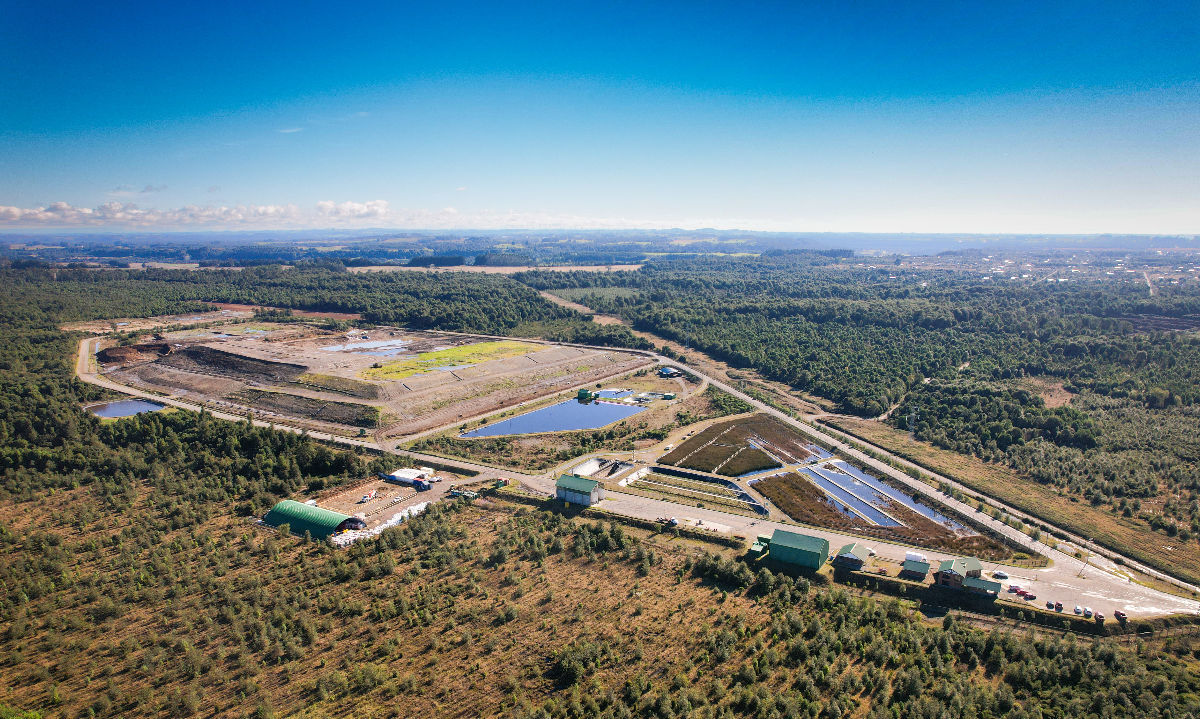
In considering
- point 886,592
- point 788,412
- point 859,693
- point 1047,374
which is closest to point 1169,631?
point 886,592

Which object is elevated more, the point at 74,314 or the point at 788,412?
the point at 74,314

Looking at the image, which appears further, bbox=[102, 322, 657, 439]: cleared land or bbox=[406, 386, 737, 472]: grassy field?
bbox=[102, 322, 657, 439]: cleared land

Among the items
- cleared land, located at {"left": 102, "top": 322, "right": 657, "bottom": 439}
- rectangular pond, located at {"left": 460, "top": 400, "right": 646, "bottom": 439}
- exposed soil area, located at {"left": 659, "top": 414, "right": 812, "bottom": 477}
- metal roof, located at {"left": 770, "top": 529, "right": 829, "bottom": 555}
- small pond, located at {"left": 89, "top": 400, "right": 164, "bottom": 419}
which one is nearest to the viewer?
metal roof, located at {"left": 770, "top": 529, "right": 829, "bottom": 555}

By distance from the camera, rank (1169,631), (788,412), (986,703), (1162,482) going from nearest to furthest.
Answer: (986,703)
(1169,631)
(1162,482)
(788,412)

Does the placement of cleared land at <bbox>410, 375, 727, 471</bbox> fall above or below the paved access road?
above

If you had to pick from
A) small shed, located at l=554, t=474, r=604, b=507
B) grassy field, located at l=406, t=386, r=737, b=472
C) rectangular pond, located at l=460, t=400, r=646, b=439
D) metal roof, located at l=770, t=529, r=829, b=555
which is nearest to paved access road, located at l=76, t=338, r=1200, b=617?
small shed, located at l=554, t=474, r=604, b=507

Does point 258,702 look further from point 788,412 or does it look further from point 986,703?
point 788,412

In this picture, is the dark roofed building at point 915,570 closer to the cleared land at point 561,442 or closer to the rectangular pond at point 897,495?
the rectangular pond at point 897,495

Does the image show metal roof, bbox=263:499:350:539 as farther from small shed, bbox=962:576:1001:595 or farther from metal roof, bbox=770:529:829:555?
small shed, bbox=962:576:1001:595
